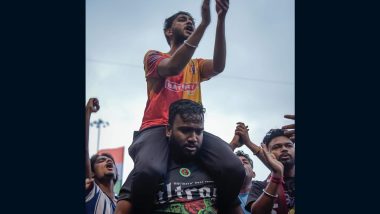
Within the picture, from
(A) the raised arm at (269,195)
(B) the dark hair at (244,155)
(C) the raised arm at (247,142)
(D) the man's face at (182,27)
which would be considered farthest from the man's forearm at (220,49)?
(A) the raised arm at (269,195)

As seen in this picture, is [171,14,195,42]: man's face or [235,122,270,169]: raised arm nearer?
[171,14,195,42]: man's face

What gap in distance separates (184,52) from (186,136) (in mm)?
465

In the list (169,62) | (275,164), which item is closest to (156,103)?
(169,62)

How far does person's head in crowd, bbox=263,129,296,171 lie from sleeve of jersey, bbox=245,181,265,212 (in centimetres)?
21

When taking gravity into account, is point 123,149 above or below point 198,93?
below

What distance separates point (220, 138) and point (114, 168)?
0.66 m

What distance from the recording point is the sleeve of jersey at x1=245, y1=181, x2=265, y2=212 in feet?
13.7

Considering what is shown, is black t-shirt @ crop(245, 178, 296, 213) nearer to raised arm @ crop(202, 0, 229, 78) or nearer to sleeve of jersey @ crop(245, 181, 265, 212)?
sleeve of jersey @ crop(245, 181, 265, 212)

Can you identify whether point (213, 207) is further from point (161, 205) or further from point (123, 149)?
point (123, 149)

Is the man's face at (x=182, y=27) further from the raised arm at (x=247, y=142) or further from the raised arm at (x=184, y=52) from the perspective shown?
the raised arm at (x=247, y=142)

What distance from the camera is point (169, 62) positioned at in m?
3.99

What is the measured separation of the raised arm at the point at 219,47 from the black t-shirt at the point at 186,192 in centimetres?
59

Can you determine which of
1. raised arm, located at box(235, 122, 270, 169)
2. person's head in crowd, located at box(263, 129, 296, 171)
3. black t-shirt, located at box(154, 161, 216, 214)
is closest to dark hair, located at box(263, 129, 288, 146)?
person's head in crowd, located at box(263, 129, 296, 171)

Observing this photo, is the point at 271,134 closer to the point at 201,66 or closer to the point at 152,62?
the point at 201,66
